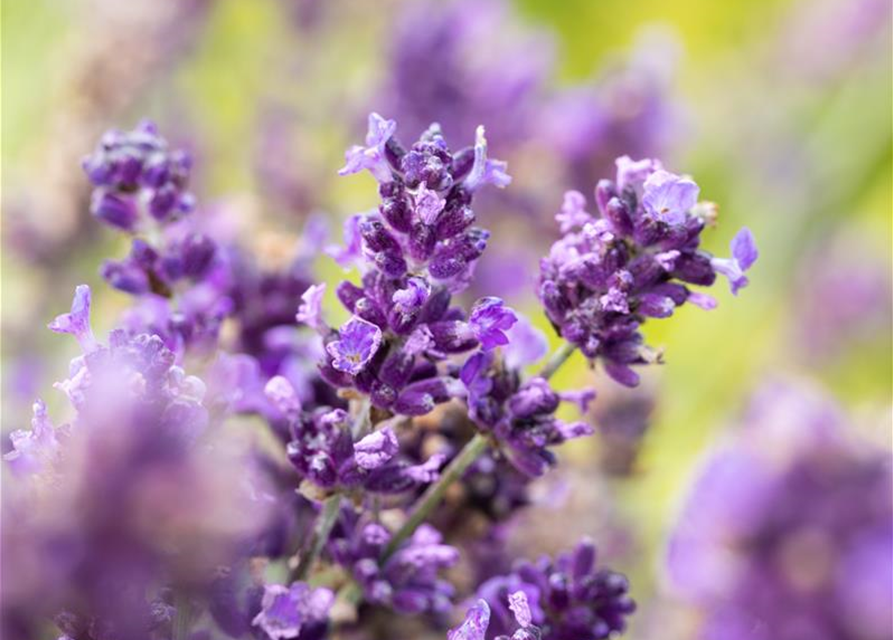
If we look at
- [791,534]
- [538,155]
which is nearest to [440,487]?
[791,534]

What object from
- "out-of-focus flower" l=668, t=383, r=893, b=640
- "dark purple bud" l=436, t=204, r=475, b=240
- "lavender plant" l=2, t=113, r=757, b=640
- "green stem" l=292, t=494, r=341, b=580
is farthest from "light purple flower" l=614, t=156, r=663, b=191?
"out-of-focus flower" l=668, t=383, r=893, b=640

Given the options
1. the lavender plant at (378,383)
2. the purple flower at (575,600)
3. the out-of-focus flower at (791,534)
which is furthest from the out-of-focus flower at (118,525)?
the out-of-focus flower at (791,534)

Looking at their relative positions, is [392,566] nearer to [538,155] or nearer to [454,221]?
[454,221]

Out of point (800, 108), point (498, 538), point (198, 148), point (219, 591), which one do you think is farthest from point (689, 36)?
point (219, 591)

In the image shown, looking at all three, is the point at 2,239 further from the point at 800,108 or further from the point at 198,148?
the point at 800,108

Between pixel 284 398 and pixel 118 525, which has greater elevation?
pixel 284 398

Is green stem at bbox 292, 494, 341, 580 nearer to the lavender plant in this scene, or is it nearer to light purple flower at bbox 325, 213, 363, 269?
the lavender plant

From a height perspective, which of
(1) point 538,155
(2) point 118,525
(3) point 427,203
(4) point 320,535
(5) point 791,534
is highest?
(1) point 538,155

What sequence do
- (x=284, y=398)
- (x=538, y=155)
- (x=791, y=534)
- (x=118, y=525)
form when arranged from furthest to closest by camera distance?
(x=538, y=155), (x=791, y=534), (x=284, y=398), (x=118, y=525)

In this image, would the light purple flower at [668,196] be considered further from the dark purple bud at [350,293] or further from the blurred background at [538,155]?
the blurred background at [538,155]
